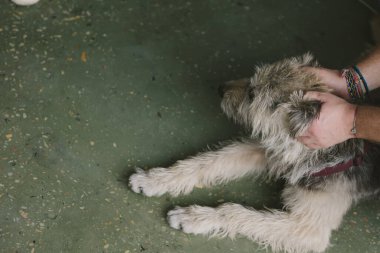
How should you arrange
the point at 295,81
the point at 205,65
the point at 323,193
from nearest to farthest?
the point at 295,81 < the point at 323,193 < the point at 205,65

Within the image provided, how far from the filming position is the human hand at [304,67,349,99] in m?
2.99

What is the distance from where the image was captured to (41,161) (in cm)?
332

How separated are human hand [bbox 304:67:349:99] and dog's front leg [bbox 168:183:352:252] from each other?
643mm

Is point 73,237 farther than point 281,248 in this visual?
No

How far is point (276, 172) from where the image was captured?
348 centimetres

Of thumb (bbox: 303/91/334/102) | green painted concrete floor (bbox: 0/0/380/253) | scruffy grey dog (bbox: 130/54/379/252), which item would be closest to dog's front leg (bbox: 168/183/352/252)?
scruffy grey dog (bbox: 130/54/379/252)

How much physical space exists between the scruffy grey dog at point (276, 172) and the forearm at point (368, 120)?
27 cm

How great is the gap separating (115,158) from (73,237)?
67 centimetres

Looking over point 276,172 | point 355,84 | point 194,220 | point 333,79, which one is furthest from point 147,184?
point 355,84

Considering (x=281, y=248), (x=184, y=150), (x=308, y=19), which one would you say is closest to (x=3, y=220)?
(x=184, y=150)

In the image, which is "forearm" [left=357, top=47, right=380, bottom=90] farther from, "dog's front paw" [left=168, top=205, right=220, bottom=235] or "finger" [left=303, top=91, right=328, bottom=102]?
"dog's front paw" [left=168, top=205, right=220, bottom=235]

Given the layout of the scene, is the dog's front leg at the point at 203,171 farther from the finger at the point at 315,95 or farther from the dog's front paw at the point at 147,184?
the finger at the point at 315,95

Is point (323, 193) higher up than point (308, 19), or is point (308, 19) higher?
point (308, 19)

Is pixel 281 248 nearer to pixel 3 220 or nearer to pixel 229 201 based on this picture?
pixel 229 201
